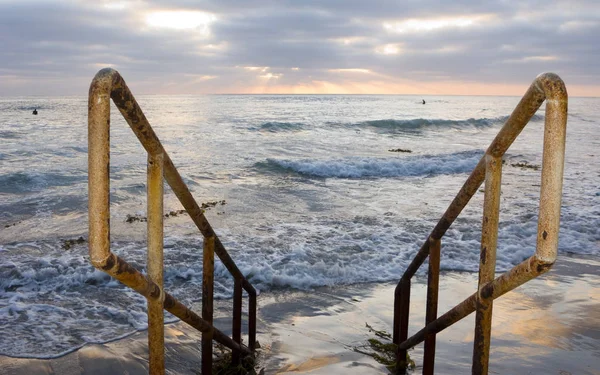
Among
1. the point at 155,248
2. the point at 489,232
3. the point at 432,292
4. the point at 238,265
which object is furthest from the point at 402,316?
the point at 238,265

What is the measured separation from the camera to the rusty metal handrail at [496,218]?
4.91 ft

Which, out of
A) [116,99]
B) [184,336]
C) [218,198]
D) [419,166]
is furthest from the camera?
[419,166]

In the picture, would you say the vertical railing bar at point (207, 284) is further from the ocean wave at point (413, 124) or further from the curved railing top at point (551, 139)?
the ocean wave at point (413, 124)

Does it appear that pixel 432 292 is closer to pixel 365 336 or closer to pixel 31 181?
pixel 365 336

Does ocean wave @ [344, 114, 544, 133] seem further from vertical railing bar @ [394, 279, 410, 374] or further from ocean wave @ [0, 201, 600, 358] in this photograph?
vertical railing bar @ [394, 279, 410, 374]

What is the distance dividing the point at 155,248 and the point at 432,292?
176cm

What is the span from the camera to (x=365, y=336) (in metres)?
4.80

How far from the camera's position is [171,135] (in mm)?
29375

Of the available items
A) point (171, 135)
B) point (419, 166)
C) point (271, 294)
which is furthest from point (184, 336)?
point (171, 135)

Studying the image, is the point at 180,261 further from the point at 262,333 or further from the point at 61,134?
the point at 61,134

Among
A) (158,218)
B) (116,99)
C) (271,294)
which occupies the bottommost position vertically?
(271,294)

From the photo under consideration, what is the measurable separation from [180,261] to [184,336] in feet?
8.42

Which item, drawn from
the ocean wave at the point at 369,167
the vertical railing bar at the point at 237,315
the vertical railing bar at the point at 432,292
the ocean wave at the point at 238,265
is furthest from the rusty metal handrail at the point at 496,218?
the ocean wave at the point at 369,167

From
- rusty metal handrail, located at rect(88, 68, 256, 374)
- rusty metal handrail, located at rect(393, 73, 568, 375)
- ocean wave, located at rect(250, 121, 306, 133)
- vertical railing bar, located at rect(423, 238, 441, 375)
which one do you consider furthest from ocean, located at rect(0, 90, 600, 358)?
ocean wave, located at rect(250, 121, 306, 133)
